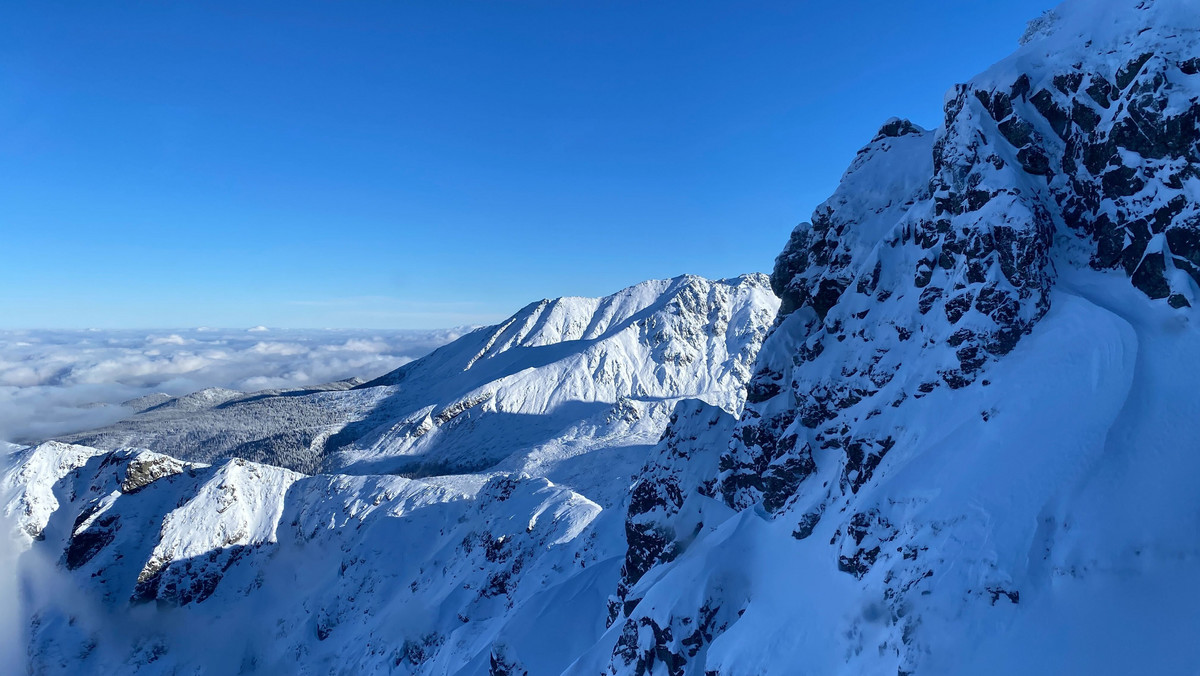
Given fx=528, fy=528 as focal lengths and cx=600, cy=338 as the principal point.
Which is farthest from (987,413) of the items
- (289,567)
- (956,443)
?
(289,567)

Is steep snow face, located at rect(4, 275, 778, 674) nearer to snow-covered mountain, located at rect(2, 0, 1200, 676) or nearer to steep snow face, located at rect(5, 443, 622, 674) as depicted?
steep snow face, located at rect(5, 443, 622, 674)

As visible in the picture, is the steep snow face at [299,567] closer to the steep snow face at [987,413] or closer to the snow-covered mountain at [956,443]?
the snow-covered mountain at [956,443]

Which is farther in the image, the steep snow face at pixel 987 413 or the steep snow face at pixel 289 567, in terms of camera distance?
the steep snow face at pixel 289 567

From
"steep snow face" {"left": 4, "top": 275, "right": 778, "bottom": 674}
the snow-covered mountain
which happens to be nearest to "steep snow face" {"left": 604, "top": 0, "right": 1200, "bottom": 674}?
the snow-covered mountain

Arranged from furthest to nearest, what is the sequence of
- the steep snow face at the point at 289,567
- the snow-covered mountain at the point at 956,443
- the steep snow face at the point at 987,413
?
the steep snow face at the point at 289,567 < the snow-covered mountain at the point at 956,443 < the steep snow face at the point at 987,413

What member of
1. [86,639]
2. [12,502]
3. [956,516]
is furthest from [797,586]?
[12,502]

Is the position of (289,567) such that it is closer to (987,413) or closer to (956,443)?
(956,443)

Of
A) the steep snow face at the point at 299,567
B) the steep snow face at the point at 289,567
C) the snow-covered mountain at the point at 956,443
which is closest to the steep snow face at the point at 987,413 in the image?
the snow-covered mountain at the point at 956,443

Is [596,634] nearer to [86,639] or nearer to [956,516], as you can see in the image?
[956,516]
